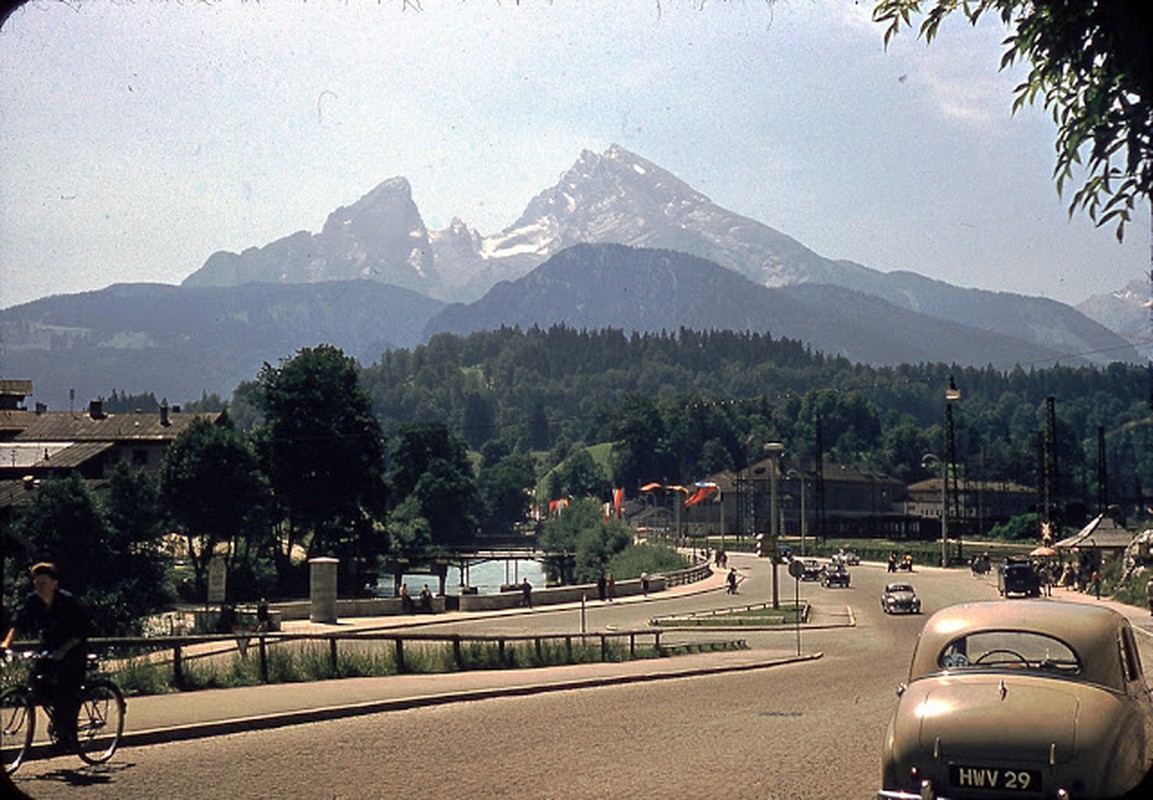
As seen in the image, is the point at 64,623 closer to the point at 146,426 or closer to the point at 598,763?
the point at 598,763

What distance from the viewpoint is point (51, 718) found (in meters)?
13.4

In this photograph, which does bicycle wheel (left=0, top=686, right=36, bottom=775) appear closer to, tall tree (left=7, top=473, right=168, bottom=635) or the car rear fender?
the car rear fender

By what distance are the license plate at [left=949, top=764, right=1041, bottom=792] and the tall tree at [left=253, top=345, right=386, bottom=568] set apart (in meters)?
92.3

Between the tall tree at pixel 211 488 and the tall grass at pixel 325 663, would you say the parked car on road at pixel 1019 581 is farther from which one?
the tall tree at pixel 211 488

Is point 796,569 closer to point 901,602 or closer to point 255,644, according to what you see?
point 901,602

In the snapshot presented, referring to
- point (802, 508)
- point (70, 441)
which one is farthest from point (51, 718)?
point (802, 508)

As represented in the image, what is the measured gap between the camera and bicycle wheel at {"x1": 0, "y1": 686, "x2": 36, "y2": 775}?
42.7 ft

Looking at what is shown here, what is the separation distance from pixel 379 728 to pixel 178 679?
4.34m

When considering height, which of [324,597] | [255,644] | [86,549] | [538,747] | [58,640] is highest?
[58,640]

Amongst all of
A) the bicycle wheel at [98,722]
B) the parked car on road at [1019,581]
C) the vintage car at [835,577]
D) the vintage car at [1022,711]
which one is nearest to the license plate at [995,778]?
the vintage car at [1022,711]

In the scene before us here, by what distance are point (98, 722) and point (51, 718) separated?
485mm

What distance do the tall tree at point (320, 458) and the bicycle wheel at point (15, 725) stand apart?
8757 centimetres

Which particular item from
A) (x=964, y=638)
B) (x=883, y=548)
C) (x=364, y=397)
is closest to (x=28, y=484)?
(x=364, y=397)

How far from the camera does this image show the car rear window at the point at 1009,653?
11.3 meters
